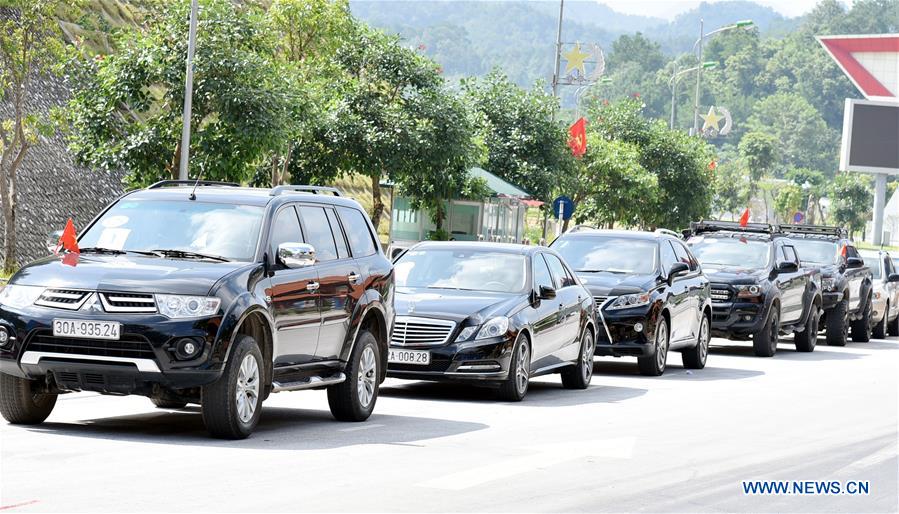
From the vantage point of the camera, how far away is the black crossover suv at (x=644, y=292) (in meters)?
19.5

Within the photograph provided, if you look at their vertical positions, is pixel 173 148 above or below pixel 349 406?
above

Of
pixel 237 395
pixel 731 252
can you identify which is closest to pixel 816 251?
pixel 731 252

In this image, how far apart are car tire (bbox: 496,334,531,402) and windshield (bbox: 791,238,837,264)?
616 inches

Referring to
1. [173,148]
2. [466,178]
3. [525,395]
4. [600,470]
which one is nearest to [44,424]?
[600,470]

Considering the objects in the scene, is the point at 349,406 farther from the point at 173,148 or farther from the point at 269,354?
the point at 173,148

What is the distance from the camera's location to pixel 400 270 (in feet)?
54.4

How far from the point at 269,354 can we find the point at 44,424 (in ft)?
5.72

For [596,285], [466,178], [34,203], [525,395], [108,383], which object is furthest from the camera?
[466,178]

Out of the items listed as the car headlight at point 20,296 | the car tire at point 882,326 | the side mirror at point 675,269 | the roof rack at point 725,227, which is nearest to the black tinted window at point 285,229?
the car headlight at point 20,296

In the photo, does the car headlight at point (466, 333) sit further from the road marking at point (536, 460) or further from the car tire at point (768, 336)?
the car tire at point (768, 336)

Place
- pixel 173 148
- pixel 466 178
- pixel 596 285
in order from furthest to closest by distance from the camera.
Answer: pixel 466 178 < pixel 173 148 < pixel 596 285

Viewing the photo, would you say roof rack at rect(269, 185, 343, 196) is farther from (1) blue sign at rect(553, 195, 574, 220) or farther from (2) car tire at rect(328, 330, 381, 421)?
(1) blue sign at rect(553, 195, 574, 220)

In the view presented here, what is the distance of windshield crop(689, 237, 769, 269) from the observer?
25453 millimetres

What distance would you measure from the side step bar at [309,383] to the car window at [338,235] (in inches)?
38.3
